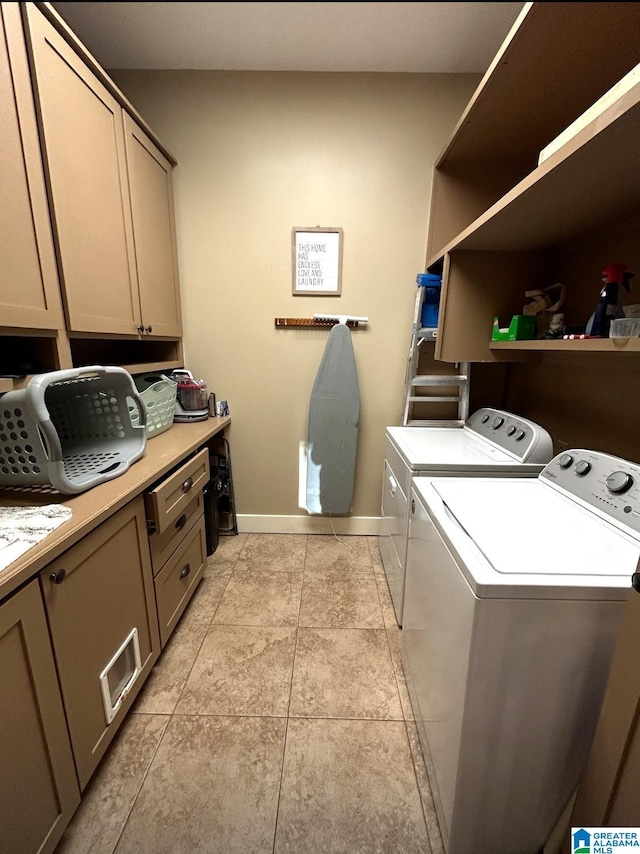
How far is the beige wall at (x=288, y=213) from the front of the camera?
1830 mm

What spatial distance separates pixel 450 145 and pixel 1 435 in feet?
7.28

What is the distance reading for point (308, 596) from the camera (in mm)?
1799

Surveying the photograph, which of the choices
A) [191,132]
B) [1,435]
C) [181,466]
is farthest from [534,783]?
[191,132]

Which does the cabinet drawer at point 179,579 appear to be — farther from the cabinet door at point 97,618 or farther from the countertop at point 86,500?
the countertop at point 86,500

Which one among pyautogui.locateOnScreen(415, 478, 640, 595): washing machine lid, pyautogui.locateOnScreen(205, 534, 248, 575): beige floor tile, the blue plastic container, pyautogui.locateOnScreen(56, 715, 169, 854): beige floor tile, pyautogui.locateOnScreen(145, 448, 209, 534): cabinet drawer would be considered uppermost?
the blue plastic container

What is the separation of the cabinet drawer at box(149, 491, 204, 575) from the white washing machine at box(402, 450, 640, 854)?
1001 millimetres

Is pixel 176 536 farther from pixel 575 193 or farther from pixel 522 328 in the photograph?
pixel 575 193

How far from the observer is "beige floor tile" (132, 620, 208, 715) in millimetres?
1244

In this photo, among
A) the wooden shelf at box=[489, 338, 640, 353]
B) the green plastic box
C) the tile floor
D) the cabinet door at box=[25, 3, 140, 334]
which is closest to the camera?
the wooden shelf at box=[489, 338, 640, 353]

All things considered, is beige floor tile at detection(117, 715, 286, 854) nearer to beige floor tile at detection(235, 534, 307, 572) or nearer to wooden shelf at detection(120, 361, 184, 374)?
A: beige floor tile at detection(235, 534, 307, 572)

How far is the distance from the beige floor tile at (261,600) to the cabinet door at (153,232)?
145cm

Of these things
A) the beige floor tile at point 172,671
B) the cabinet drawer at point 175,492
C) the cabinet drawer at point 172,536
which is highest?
the cabinet drawer at point 175,492

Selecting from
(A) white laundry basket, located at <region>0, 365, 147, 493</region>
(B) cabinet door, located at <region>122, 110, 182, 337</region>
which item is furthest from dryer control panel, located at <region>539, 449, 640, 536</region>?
(B) cabinet door, located at <region>122, 110, 182, 337</region>

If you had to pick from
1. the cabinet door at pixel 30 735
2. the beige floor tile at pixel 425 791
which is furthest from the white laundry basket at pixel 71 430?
the beige floor tile at pixel 425 791
